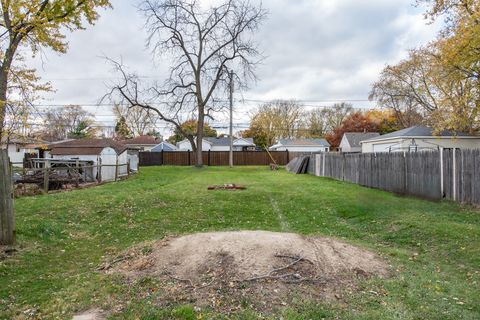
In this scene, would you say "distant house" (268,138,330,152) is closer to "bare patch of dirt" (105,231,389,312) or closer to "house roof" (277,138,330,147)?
"house roof" (277,138,330,147)

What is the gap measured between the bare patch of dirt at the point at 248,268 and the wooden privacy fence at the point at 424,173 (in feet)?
21.1

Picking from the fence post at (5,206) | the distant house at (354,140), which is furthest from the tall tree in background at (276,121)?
the fence post at (5,206)

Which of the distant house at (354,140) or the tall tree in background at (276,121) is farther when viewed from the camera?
the tall tree in background at (276,121)

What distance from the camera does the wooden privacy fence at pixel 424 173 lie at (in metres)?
10.8

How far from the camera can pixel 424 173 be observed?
12656 millimetres

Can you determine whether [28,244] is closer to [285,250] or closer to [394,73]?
[285,250]

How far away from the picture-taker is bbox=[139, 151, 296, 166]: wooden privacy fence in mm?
39812

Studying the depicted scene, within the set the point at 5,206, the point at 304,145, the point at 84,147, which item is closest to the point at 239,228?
the point at 5,206

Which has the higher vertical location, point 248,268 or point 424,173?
point 424,173

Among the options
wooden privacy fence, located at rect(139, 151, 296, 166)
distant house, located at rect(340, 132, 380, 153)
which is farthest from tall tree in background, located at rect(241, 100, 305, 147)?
wooden privacy fence, located at rect(139, 151, 296, 166)

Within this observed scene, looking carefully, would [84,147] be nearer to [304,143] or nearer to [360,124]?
[304,143]

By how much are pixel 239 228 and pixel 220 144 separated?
4871 centimetres

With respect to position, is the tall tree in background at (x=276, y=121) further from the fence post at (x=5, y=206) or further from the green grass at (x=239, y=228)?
the fence post at (x=5, y=206)

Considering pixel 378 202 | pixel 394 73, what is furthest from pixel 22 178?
pixel 394 73
